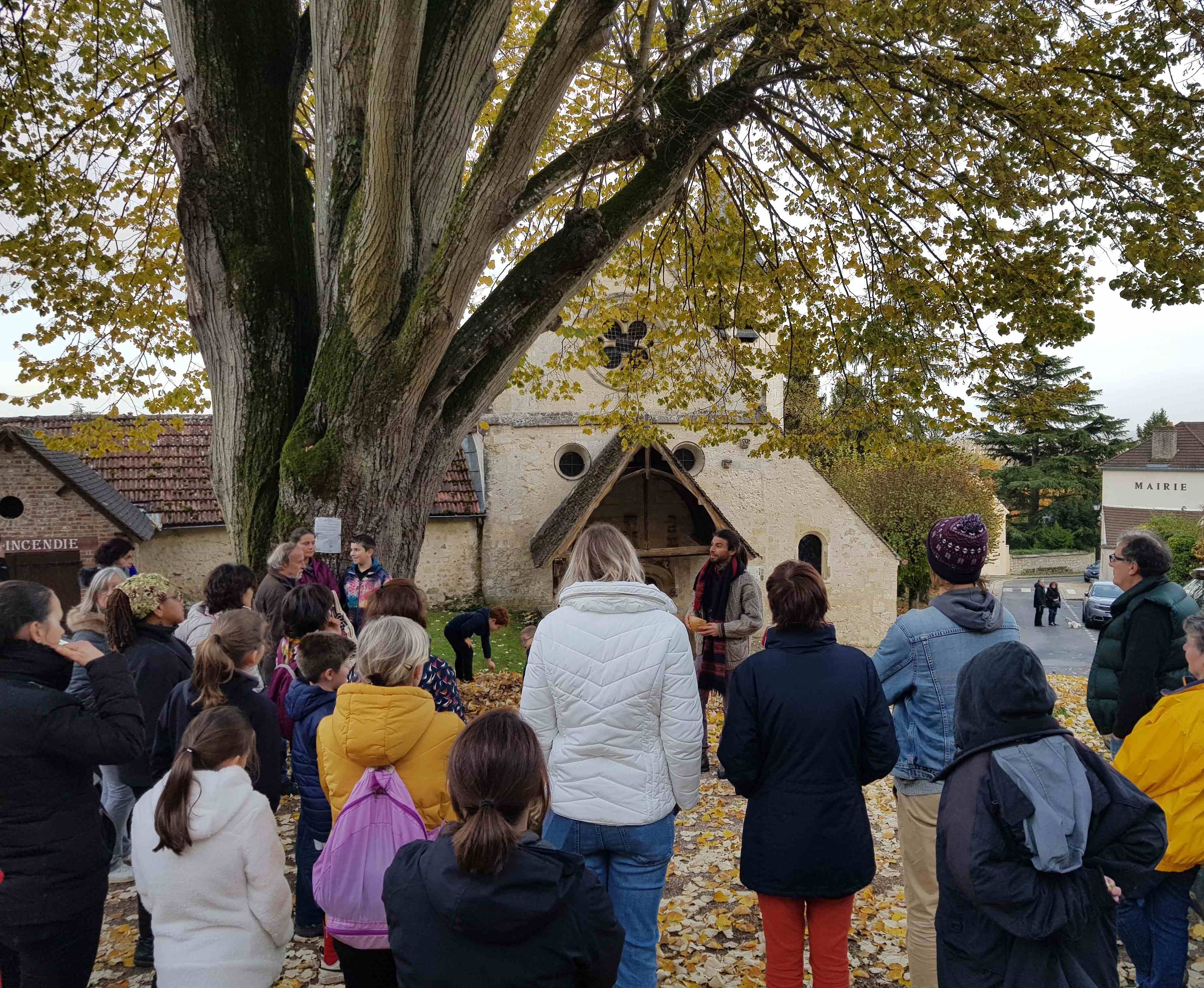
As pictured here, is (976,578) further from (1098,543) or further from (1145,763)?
(1098,543)

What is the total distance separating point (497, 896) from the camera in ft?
5.81

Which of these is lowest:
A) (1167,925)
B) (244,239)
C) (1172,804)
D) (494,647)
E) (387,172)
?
(494,647)

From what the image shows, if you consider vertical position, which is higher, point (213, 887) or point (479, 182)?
point (479, 182)

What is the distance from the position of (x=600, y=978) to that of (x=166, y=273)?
10484 mm

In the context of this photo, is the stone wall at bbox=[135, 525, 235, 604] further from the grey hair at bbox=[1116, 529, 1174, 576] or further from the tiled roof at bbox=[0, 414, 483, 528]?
the grey hair at bbox=[1116, 529, 1174, 576]

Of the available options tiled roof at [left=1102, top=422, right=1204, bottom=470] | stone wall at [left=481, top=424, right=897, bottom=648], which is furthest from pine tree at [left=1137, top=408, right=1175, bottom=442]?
stone wall at [left=481, top=424, right=897, bottom=648]

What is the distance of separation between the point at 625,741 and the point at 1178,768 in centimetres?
226

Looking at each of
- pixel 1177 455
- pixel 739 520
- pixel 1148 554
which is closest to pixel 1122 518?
pixel 1177 455

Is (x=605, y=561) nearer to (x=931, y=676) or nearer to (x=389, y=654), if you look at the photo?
(x=389, y=654)

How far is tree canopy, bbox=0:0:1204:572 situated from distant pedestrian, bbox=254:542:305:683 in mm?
358

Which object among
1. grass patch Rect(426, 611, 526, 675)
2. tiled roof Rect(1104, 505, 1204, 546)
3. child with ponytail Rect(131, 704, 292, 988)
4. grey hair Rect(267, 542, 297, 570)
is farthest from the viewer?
tiled roof Rect(1104, 505, 1204, 546)

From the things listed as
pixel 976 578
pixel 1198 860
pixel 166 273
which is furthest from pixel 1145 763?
pixel 166 273

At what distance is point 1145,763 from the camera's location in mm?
3256

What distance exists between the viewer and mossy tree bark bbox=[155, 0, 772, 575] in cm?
596
